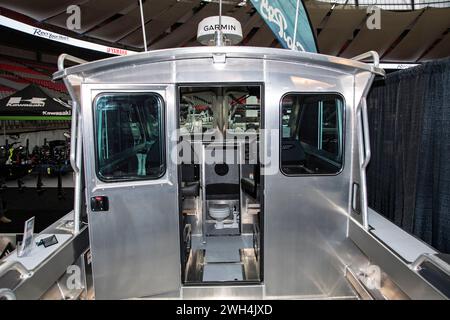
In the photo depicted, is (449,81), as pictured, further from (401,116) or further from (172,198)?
(172,198)

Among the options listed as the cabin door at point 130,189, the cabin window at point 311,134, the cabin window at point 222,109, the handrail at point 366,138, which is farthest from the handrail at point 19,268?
the cabin window at point 222,109

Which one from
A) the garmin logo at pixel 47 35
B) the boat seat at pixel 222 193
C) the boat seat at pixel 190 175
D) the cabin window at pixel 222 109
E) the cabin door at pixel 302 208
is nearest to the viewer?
the cabin door at pixel 302 208

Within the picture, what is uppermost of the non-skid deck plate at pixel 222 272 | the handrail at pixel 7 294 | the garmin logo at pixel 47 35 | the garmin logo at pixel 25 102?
the garmin logo at pixel 47 35

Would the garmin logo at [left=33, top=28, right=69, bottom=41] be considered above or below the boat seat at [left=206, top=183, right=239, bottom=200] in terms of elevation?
above

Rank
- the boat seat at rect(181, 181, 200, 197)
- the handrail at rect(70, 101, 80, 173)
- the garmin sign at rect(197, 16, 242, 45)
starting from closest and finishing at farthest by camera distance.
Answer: the handrail at rect(70, 101, 80, 173) < the garmin sign at rect(197, 16, 242, 45) < the boat seat at rect(181, 181, 200, 197)

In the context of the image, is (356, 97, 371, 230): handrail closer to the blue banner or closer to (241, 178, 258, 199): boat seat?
the blue banner

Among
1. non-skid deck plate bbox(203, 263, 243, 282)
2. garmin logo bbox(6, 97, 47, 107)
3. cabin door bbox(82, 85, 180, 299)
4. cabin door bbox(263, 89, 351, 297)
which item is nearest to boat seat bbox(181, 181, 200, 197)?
non-skid deck plate bbox(203, 263, 243, 282)

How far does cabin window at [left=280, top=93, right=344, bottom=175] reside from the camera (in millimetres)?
2424

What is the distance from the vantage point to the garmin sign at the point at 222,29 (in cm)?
255

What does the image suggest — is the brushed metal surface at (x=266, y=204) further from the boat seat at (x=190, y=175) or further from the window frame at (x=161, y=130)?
the boat seat at (x=190, y=175)

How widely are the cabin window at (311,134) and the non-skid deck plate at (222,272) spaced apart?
1.29 metres

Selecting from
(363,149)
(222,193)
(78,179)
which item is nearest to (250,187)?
(222,193)

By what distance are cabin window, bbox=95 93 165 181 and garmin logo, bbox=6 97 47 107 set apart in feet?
17.3

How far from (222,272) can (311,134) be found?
1.64 meters
